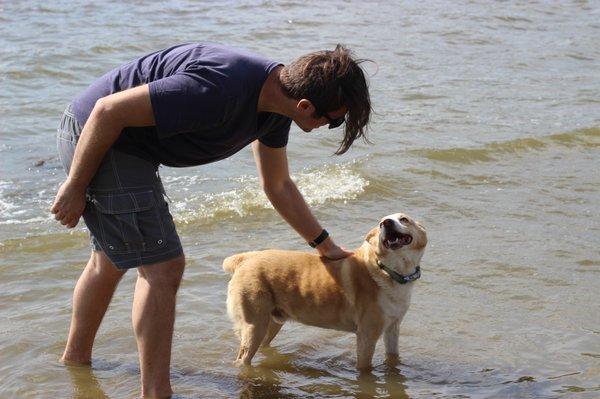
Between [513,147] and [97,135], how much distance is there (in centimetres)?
710

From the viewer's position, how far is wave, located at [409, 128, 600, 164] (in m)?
10.1

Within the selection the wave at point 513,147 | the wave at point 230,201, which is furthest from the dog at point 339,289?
the wave at point 513,147

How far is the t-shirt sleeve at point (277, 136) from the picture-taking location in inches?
191

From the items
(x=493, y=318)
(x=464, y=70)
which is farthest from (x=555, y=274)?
(x=464, y=70)

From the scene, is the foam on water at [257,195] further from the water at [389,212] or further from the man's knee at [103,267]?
the man's knee at [103,267]

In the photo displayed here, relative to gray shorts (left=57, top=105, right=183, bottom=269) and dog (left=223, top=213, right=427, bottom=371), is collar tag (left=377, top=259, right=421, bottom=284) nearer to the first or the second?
dog (left=223, top=213, right=427, bottom=371)

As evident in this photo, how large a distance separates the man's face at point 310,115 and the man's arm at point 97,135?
64 cm

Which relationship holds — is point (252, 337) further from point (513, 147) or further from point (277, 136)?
point (513, 147)

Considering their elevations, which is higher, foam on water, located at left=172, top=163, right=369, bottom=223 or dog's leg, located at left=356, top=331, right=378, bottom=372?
dog's leg, located at left=356, top=331, right=378, bottom=372

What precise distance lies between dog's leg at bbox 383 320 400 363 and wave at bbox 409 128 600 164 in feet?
15.1

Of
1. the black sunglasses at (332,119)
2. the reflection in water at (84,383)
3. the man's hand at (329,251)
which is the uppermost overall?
the black sunglasses at (332,119)

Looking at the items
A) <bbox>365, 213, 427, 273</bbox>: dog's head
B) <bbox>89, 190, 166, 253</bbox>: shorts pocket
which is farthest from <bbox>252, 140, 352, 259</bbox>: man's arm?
<bbox>89, 190, 166, 253</bbox>: shorts pocket

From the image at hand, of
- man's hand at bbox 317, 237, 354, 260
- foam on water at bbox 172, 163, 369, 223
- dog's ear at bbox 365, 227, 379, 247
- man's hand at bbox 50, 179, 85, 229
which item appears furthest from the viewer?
foam on water at bbox 172, 163, 369, 223

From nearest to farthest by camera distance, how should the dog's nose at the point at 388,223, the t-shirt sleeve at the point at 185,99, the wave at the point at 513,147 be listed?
the t-shirt sleeve at the point at 185,99 < the dog's nose at the point at 388,223 < the wave at the point at 513,147
